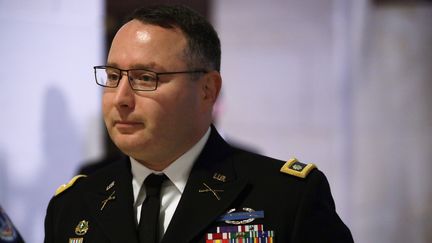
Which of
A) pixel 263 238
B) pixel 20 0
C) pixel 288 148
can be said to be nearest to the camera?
pixel 263 238

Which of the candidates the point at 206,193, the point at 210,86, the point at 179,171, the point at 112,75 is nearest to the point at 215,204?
the point at 206,193

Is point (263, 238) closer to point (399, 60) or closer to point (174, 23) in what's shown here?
point (174, 23)

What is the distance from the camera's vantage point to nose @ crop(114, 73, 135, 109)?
198 centimetres

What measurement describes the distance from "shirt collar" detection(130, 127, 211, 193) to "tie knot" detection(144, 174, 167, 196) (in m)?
0.01

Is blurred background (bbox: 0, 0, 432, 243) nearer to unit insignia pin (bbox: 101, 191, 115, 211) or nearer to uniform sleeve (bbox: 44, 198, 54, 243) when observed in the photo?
uniform sleeve (bbox: 44, 198, 54, 243)

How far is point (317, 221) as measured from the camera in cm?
196

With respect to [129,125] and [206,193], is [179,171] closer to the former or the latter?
[206,193]

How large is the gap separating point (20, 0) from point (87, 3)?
17.3 inches

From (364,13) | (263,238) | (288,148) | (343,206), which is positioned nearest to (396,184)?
(343,206)

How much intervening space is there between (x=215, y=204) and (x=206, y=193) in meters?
0.04

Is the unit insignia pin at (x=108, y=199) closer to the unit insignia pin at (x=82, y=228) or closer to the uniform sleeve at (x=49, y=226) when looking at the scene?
the unit insignia pin at (x=82, y=228)

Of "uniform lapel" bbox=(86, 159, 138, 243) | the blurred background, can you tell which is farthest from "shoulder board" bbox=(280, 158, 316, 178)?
the blurred background

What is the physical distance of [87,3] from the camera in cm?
476

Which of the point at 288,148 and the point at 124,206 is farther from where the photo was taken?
the point at 288,148
